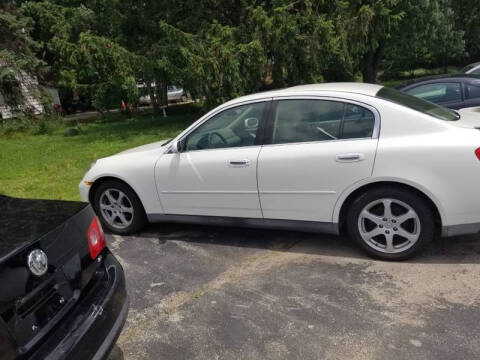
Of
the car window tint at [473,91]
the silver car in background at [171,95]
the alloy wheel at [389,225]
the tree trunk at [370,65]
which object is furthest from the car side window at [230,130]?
the tree trunk at [370,65]

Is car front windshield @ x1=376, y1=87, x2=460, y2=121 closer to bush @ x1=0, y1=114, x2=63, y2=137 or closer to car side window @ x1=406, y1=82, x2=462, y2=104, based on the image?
car side window @ x1=406, y1=82, x2=462, y2=104

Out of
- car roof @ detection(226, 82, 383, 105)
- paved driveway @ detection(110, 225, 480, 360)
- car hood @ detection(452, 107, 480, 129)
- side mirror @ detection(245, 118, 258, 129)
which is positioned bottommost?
paved driveway @ detection(110, 225, 480, 360)

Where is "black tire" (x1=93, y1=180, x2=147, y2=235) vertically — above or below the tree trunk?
below

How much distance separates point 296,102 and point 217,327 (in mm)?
2115

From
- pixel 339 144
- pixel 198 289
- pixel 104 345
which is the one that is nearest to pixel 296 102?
pixel 339 144

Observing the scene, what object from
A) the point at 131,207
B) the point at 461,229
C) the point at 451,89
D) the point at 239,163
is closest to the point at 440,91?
the point at 451,89

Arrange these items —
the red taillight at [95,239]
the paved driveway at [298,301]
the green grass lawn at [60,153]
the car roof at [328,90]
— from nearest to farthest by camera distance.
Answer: the red taillight at [95,239] → the paved driveway at [298,301] → the car roof at [328,90] → the green grass lawn at [60,153]

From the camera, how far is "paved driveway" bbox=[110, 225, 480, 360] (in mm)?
2771

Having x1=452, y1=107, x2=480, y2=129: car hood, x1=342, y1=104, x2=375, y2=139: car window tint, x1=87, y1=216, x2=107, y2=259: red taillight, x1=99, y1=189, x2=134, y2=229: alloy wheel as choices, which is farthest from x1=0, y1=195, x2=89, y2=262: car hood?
x1=452, y1=107, x2=480, y2=129: car hood

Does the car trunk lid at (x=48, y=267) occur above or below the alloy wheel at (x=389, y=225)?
above

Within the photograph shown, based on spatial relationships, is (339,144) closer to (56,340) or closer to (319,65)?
(56,340)

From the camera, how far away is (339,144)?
3.70m

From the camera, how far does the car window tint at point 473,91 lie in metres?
7.48

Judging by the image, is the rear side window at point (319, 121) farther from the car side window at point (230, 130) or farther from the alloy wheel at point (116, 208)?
the alloy wheel at point (116, 208)
